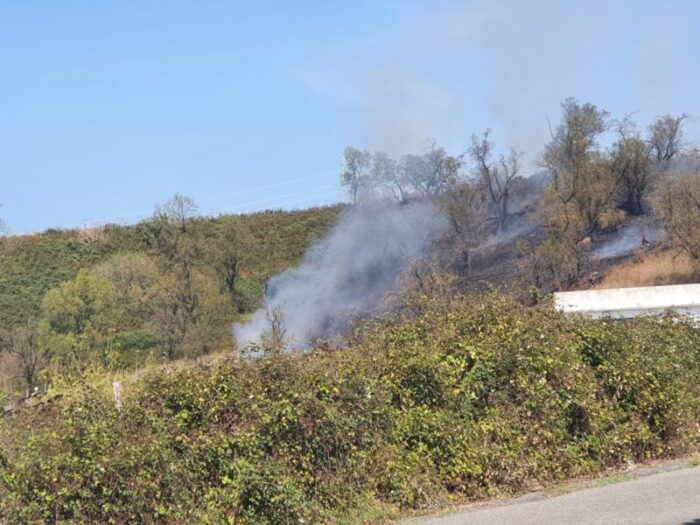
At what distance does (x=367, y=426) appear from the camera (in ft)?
31.3

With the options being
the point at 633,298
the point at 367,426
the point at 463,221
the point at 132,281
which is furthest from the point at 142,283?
the point at 367,426

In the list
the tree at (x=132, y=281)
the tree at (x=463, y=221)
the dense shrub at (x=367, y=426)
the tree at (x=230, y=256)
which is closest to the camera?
the dense shrub at (x=367, y=426)

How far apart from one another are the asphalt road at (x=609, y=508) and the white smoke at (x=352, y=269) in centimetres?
2625

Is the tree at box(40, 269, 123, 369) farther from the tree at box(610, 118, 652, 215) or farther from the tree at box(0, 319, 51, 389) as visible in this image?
the tree at box(610, 118, 652, 215)

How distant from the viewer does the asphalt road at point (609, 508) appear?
845 cm

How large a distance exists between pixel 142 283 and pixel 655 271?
25.3 m

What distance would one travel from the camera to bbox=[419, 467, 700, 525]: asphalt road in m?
8.45

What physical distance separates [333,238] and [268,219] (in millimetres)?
19581

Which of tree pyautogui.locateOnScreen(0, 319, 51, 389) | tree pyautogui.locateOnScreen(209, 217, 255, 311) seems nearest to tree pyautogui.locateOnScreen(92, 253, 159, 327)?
tree pyautogui.locateOnScreen(209, 217, 255, 311)

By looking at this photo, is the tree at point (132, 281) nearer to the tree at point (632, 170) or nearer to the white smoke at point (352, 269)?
the white smoke at point (352, 269)

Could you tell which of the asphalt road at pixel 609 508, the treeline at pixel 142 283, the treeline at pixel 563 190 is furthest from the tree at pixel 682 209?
the asphalt road at pixel 609 508

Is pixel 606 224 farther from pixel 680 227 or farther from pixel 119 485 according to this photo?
pixel 119 485

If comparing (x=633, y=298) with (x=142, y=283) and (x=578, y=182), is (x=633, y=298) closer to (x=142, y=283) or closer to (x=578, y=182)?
(x=578, y=182)

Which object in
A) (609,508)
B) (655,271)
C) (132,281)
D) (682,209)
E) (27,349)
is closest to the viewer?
(609,508)
